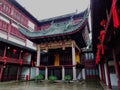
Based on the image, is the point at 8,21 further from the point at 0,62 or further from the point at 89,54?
the point at 89,54

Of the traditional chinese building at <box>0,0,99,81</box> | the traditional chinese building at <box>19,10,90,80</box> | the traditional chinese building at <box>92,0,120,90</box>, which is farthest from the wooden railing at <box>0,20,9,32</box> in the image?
the traditional chinese building at <box>92,0,120,90</box>

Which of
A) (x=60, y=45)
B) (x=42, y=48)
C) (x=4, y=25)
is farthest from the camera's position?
(x=4, y=25)

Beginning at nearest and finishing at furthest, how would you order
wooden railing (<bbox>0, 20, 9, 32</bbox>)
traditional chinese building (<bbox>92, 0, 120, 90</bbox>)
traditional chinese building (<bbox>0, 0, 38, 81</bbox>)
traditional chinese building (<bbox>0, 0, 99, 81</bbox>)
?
traditional chinese building (<bbox>92, 0, 120, 90</bbox>) < traditional chinese building (<bbox>0, 0, 99, 81</bbox>) < traditional chinese building (<bbox>0, 0, 38, 81</bbox>) < wooden railing (<bbox>0, 20, 9, 32</bbox>)

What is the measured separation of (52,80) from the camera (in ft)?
37.6

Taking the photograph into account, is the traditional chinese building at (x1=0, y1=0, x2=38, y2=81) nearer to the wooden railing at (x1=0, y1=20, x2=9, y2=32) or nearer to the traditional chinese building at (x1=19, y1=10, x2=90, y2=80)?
the wooden railing at (x1=0, y1=20, x2=9, y2=32)

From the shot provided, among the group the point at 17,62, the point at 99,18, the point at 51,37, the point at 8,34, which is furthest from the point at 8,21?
the point at 99,18

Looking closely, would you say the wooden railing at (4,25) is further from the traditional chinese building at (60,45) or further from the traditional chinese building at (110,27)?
the traditional chinese building at (110,27)

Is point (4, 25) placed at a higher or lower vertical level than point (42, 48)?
higher

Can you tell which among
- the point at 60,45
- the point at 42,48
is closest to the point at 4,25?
the point at 42,48

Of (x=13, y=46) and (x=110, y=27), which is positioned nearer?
(x=110, y=27)

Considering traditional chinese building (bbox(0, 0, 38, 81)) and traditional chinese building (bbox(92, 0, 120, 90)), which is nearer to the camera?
traditional chinese building (bbox(92, 0, 120, 90))

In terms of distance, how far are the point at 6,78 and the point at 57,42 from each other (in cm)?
730

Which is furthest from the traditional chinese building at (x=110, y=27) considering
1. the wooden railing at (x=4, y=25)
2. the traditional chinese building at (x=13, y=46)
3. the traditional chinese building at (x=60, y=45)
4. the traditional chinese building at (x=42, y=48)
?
the wooden railing at (x=4, y=25)

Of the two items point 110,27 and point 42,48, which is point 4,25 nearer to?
point 42,48
